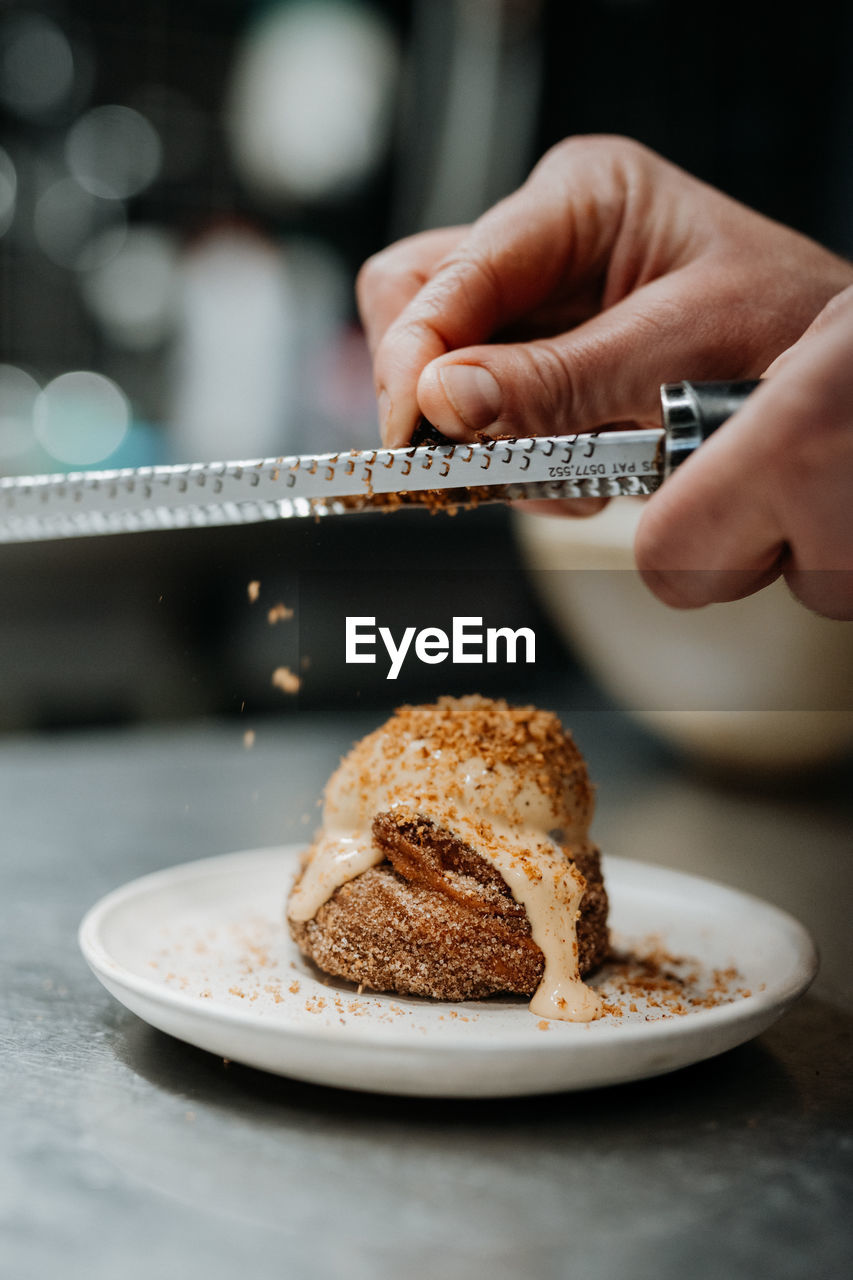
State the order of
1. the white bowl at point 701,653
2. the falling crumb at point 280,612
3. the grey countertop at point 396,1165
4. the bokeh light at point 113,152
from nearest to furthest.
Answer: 1. the grey countertop at point 396,1165
2. the falling crumb at point 280,612
3. the white bowl at point 701,653
4. the bokeh light at point 113,152

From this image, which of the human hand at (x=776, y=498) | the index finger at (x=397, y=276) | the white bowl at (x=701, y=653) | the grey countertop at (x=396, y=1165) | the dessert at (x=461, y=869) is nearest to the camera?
the grey countertop at (x=396, y=1165)

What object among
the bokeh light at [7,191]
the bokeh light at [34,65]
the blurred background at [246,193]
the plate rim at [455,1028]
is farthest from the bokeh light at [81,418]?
the plate rim at [455,1028]

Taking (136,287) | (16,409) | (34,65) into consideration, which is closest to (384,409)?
(16,409)

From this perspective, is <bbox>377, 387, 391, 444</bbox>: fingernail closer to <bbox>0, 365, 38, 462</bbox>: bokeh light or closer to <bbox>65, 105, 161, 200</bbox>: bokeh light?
<bbox>0, 365, 38, 462</bbox>: bokeh light

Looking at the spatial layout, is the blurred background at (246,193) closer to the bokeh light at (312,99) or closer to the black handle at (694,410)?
the bokeh light at (312,99)

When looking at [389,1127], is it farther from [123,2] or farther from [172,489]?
[123,2]

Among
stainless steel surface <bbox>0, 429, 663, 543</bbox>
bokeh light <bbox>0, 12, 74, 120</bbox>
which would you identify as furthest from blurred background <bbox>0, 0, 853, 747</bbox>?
stainless steel surface <bbox>0, 429, 663, 543</bbox>
